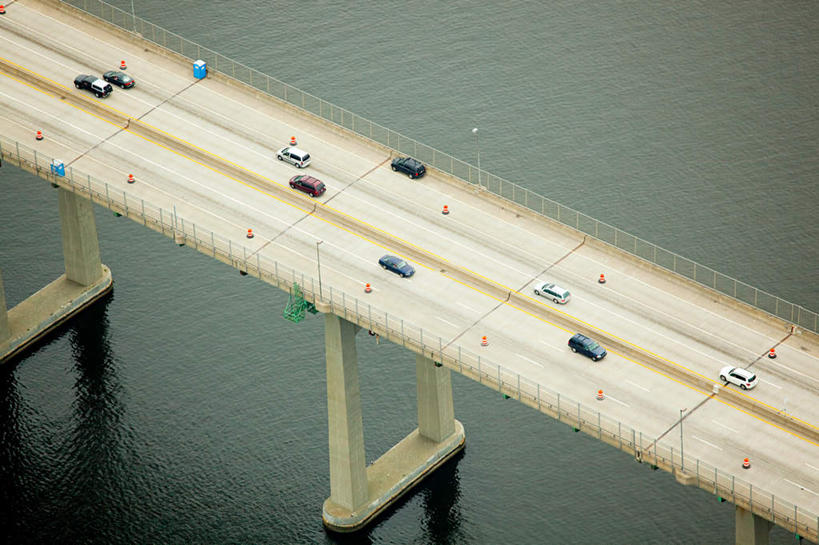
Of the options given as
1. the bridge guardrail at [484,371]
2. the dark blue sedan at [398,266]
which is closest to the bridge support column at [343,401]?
the bridge guardrail at [484,371]

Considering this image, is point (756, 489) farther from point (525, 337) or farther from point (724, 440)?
A: point (525, 337)

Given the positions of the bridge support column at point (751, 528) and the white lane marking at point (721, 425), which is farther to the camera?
the white lane marking at point (721, 425)

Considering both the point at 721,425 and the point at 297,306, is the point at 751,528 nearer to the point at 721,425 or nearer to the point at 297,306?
the point at 721,425

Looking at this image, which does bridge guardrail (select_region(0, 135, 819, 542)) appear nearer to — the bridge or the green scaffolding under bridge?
A: the bridge

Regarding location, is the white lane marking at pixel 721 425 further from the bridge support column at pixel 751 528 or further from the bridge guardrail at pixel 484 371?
the bridge support column at pixel 751 528

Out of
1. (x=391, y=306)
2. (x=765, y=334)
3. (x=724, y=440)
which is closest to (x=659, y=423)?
(x=724, y=440)
